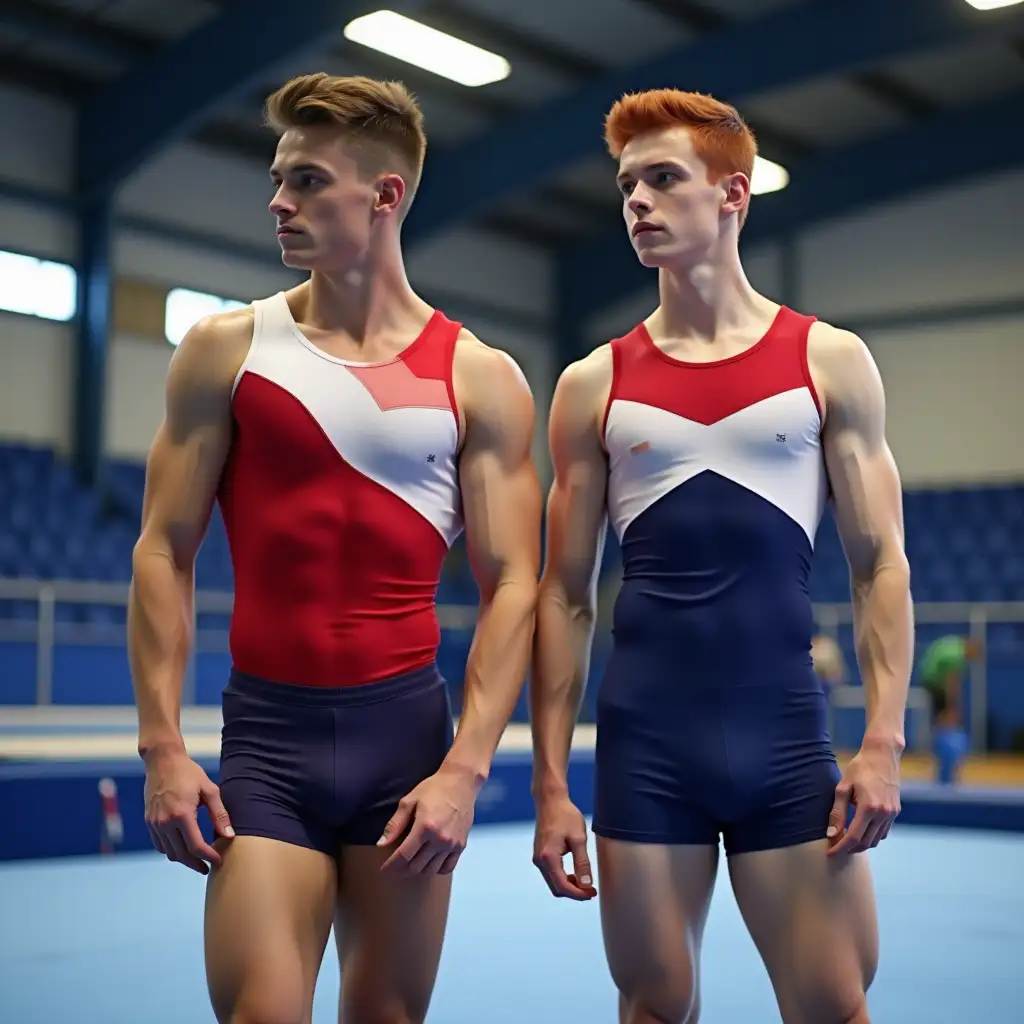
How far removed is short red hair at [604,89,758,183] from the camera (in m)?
2.50

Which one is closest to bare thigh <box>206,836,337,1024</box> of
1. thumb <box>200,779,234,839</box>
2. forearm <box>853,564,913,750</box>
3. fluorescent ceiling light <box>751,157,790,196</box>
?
thumb <box>200,779,234,839</box>

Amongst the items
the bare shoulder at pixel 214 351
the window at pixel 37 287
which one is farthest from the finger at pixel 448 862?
the window at pixel 37 287

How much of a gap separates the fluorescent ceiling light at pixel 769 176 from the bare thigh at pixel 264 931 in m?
14.8

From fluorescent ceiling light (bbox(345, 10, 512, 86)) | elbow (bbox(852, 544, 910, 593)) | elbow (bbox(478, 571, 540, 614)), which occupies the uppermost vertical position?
fluorescent ceiling light (bbox(345, 10, 512, 86))

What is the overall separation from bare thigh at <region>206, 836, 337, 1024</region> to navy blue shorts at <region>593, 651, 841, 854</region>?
50 centimetres

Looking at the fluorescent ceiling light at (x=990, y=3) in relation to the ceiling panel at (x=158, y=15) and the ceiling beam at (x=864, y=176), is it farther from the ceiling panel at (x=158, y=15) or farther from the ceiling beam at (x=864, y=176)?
the ceiling panel at (x=158, y=15)

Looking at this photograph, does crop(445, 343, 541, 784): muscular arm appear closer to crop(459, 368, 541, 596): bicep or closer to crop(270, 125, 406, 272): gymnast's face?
crop(459, 368, 541, 596): bicep

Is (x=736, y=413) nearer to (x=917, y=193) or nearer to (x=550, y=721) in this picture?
(x=550, y=721)

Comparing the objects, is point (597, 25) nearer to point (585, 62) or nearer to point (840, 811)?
point (585, 62)

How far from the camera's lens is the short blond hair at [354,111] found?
2.30 meters

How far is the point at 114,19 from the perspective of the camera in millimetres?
12539

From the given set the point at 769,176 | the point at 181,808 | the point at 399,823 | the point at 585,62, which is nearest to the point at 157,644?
the point at 181,808

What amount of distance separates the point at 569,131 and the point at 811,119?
10.3 feet

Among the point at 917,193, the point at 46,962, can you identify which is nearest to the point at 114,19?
the point at 917,193
